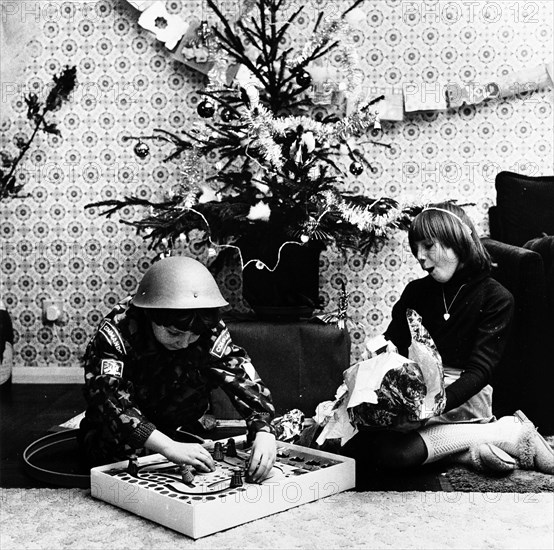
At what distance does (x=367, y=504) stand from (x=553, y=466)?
1.89ft

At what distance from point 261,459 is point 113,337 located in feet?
1.60

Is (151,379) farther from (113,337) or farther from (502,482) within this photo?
(502,482)

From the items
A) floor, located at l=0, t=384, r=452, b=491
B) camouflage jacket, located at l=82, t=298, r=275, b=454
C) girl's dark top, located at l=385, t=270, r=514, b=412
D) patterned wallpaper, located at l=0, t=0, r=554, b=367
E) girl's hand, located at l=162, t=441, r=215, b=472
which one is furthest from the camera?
patterned wallpaper, located at l=0, t=0, r=554, b=367

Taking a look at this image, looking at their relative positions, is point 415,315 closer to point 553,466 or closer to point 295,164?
point 553,466

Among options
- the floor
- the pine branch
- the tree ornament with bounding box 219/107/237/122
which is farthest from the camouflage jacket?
the pine branch

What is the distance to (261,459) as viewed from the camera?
5.70ft

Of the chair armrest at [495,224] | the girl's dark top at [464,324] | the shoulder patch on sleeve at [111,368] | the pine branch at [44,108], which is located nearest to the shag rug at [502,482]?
the girl's dark top at [464,324]

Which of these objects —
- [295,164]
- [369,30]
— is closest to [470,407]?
[295,164]

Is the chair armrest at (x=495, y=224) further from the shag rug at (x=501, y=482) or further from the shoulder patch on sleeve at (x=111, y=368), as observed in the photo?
the shoulder patch on sleeve at (x=111, y=368)

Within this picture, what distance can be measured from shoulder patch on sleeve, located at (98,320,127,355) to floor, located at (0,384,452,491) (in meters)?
0.40

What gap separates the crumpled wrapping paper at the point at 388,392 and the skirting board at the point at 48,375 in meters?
1.76

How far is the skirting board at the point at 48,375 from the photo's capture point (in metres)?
3.45

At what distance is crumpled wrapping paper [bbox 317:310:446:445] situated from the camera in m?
1.91

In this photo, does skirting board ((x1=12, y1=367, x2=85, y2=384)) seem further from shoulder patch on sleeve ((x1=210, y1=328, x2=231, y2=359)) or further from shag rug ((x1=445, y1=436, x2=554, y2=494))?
shag rug ((x1=445, y1=436, x2=554, y2=494))
